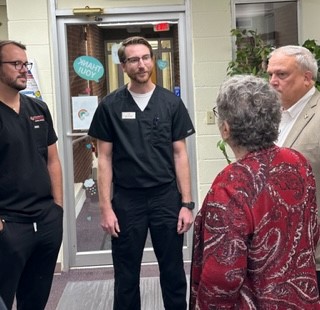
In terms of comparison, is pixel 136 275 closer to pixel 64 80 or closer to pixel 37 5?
pixel 64 80

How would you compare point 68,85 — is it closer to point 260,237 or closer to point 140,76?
point 140,76

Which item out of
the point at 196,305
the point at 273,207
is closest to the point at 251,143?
the point at 273,207

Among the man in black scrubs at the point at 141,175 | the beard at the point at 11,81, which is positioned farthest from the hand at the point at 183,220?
the beard at the point at 11,81

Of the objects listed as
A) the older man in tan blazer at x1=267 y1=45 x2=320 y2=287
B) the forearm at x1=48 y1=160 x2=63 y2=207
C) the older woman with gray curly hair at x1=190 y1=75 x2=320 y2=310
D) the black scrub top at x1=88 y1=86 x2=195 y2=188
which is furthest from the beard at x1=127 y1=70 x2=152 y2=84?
the older woman with gray curly hair at x1=190 y1=75 x2=320 y2=310

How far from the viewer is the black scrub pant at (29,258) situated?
257 cm

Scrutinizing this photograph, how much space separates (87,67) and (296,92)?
2.44 meters

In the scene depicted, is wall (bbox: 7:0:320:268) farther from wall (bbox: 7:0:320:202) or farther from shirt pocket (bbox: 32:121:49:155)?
shirt pocket (bbox: 32:121:49:155)

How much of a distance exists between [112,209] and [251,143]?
4.66 ft

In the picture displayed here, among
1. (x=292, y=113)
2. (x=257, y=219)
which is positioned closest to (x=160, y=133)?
(x=292, y=113)

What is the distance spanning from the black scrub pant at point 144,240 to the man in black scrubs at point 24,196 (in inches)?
13.0

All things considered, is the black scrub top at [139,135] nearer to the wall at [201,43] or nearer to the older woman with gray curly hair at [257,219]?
the older woman with gray curly hair at [257,219]

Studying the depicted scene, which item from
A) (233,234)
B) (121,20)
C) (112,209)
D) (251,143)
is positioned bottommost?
(112,209)

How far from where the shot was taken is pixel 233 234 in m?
1.56

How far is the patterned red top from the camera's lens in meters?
1.58
